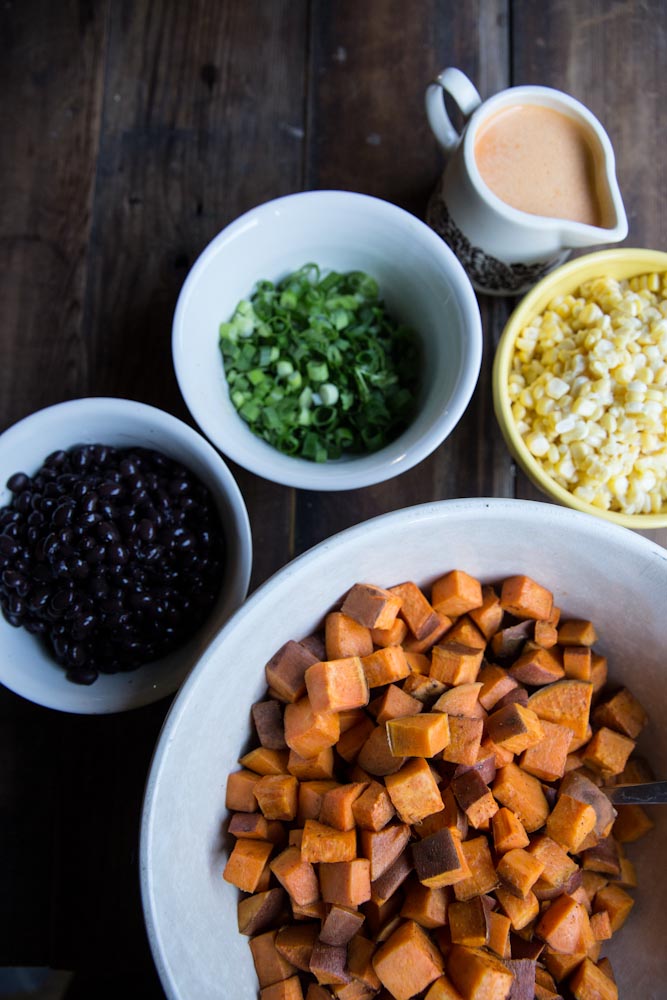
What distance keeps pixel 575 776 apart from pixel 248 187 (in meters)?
1.13

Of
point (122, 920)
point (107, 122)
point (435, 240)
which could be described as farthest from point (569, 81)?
point (122, 920)

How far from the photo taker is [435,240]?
1161mm

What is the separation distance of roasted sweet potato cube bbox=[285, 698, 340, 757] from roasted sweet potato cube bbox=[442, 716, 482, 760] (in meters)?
0.15

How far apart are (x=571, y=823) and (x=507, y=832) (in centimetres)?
8

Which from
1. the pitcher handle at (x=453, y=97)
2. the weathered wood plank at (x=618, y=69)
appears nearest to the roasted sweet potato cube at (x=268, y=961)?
the pitcher handle at (x=453, y=97)

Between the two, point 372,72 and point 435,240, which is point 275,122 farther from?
point 435,240

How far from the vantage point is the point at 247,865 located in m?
0.97

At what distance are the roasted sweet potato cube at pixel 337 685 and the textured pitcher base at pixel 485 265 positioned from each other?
69 cm

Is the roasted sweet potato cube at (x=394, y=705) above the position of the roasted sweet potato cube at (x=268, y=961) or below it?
above

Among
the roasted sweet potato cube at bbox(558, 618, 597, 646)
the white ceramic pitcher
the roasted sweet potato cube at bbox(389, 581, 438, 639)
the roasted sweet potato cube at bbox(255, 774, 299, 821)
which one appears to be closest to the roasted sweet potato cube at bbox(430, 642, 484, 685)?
the roasted sweet potato cube at bbox(389, 581, 438, 639)

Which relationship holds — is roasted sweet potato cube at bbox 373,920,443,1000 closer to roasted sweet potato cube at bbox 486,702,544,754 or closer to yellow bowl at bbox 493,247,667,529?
roasted sweet potato cube at bbox 486,702,544,754

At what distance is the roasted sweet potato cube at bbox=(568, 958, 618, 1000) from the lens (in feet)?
3.16

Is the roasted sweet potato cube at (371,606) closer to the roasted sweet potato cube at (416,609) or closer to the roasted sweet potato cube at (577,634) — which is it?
the roasted sweet potato cube at (416,609)

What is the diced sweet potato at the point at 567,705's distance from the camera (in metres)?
1.01
